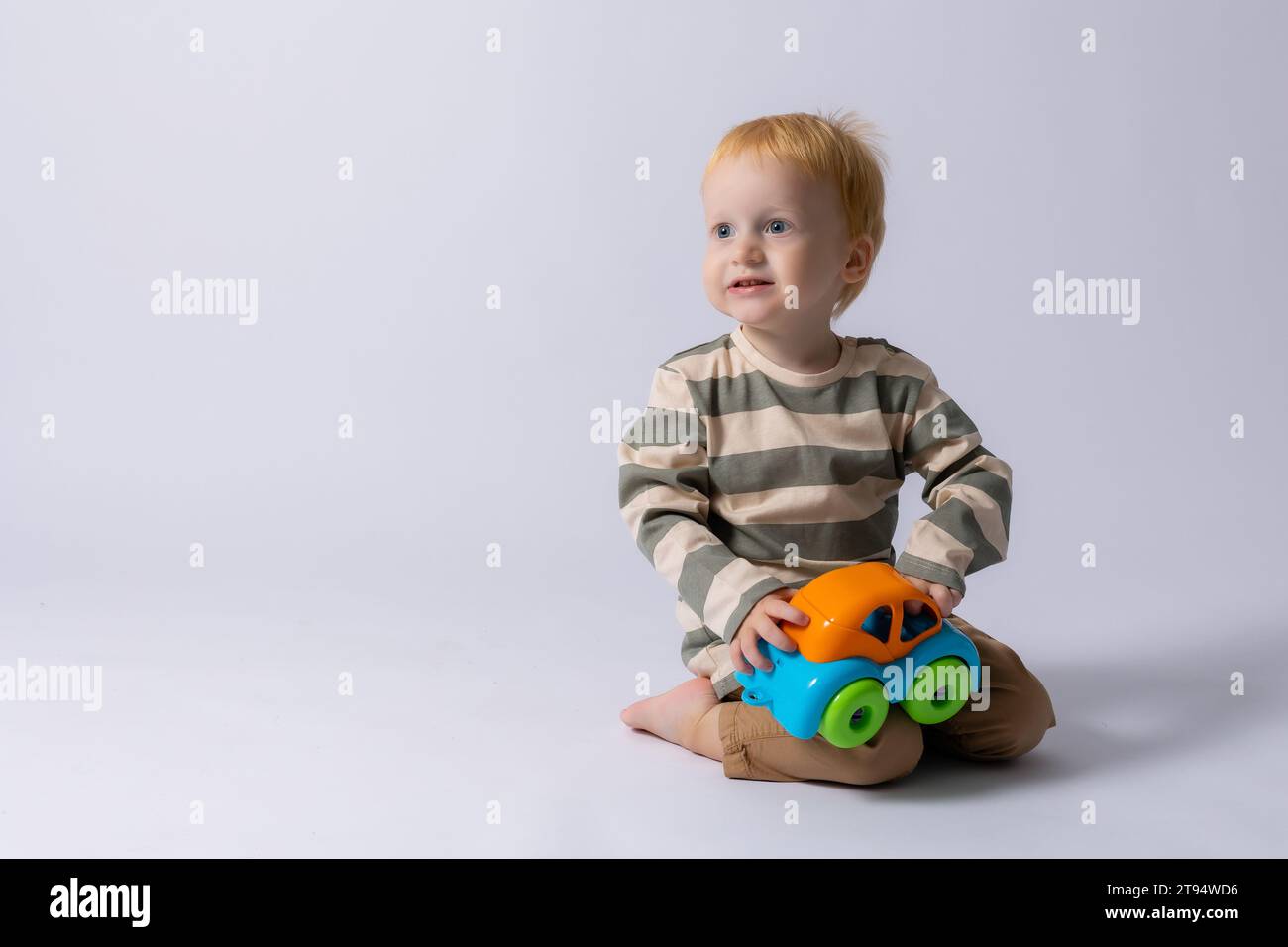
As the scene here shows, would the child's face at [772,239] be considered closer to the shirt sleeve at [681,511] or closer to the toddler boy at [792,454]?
the toddler boy at [792,454]

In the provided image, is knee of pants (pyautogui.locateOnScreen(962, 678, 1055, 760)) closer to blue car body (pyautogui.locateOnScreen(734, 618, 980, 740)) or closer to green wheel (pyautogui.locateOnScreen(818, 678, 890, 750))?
blue car body (pyautogui.locateOnScreen(734, 618, 980, 740))

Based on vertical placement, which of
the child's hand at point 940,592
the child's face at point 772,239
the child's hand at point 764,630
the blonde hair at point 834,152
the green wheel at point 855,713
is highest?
the blonde hair at point 834,152

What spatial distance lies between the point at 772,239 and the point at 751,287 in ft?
0.22

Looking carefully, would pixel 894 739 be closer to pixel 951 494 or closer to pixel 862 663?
pixel 862 663

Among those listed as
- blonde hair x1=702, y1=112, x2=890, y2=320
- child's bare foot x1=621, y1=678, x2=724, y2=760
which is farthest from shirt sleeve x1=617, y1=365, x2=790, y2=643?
blonde hair x1=702, y1=112, x2=890, y2=320

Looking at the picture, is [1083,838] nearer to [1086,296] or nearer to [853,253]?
[853,253]

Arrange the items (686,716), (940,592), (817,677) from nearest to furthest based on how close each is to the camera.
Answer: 1. (817,677)
2. (940,592)
3. (686,716)

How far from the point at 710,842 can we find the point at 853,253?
0.79 m

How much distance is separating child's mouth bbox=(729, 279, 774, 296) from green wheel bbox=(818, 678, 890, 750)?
0.51 meters

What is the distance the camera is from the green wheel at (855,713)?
1.67 meters

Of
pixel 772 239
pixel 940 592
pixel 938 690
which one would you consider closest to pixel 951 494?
pixel 940 592

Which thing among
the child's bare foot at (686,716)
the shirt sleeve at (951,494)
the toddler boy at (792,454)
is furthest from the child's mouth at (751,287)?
the child's bare foot at (686,716)

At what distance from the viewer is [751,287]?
1867 millimetres
